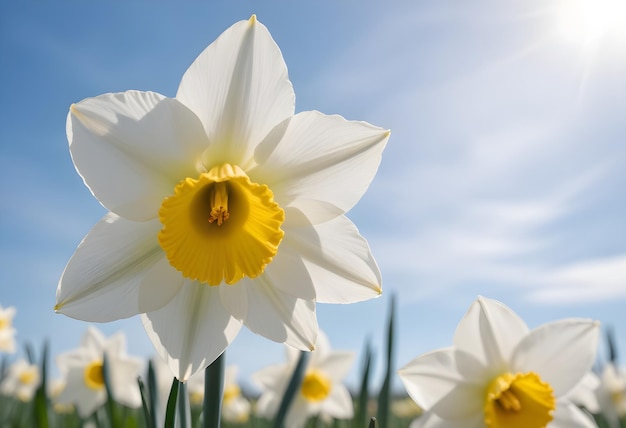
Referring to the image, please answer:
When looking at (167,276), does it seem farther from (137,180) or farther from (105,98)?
(105,98)

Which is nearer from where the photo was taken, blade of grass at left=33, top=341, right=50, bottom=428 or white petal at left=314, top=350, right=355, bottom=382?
blade of grass at left=33, top=341, right=50, bottom=428

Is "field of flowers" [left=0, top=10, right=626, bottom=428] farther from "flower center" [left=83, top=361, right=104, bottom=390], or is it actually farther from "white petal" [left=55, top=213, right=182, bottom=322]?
"flower center" [left=83, top=361, right=104, bottom=390]

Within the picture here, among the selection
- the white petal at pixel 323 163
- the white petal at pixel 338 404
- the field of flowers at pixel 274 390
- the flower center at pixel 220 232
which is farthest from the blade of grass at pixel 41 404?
the white petal at pixel 338 404

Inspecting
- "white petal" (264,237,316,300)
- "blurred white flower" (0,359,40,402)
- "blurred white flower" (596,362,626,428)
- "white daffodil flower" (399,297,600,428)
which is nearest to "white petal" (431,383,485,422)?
"white daffodil flower" (399,297,600,428)

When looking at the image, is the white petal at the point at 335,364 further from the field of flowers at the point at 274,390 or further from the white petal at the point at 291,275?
the white petal at the point at 291,275

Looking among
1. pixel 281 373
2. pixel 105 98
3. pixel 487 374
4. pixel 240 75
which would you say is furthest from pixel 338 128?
pixel 281 373

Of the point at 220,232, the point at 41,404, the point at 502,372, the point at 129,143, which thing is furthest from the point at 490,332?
the point at 41,404
